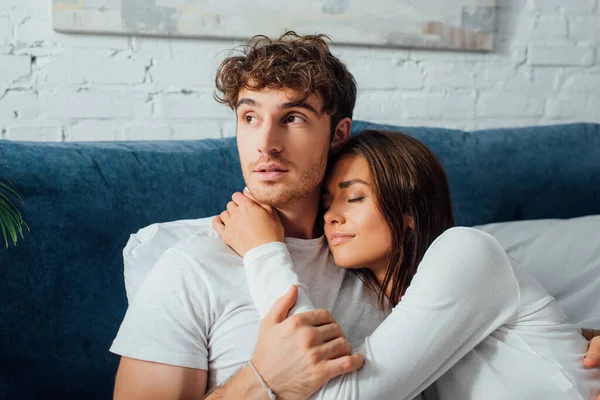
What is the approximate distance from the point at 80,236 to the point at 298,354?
0.69 m

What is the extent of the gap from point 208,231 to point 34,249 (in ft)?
1.36

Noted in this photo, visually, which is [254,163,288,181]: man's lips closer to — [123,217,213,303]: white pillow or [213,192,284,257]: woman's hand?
[213,192,284,257]: woman's hand

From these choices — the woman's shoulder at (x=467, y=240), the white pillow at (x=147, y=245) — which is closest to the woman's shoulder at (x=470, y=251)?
the woman's shoulder at (x=467, y=240)

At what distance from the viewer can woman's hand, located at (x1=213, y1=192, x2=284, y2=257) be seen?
1280 mm

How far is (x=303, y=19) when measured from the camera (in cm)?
220

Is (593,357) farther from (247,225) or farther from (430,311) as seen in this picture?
(247,225)

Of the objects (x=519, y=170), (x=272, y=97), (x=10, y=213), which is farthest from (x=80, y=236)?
(x=519, y=170)

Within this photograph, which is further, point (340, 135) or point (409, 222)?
point (340, 135)

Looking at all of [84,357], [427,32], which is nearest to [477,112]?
[427,32]

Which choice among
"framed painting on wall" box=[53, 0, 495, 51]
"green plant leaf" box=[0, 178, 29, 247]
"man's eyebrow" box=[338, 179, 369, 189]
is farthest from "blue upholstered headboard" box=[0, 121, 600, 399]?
"framed painting on wall" box=[53, 0, 495, 51]

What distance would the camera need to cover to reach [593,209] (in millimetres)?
2172

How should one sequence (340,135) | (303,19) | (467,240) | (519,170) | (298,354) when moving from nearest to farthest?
(298,354)
(467,240)
(340,135)
(519,170)
(303,19)

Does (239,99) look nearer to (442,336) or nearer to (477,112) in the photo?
Answer: (442,336)

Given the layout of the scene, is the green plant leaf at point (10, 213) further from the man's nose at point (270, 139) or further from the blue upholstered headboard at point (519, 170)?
the blue upholstered headboard at point (519, 170)
